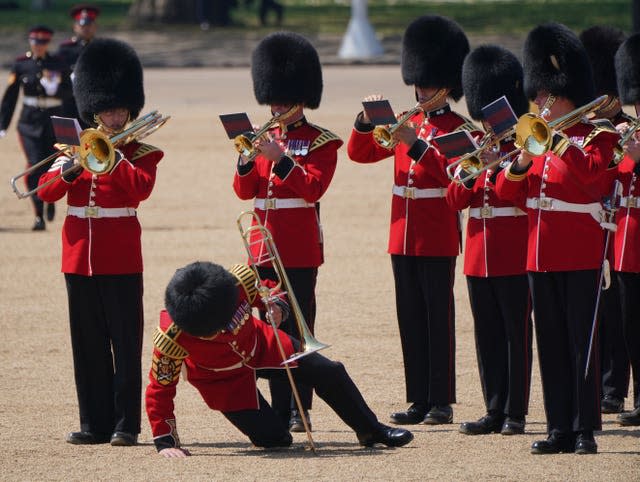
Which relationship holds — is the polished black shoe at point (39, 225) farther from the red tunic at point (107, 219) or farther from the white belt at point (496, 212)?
the white belt at point (496, 212)

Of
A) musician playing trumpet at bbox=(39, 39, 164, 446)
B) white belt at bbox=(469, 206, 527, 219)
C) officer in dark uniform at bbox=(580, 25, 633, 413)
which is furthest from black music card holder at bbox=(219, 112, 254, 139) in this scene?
officer in dark uniform at bbox=(580, 25, 633, 413)

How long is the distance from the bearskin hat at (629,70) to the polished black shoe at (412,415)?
57.9 inches

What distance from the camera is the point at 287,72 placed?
6371mm

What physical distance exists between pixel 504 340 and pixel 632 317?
21.8 inches

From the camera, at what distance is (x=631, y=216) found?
6.32m

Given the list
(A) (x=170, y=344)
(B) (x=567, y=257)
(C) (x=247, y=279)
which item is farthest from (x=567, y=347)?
(A) (x=170, y=344)

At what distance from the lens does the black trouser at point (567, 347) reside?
5.50m

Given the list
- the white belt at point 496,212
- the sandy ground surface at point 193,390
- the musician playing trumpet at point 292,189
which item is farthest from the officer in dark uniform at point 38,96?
the white belt at point 496,212

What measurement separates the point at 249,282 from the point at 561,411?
1.17 m

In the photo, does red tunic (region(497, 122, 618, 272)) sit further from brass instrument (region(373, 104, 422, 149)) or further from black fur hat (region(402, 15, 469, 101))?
black fur hat (region(402, 15, 469, 101))

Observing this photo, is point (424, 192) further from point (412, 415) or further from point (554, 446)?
point (554, 446)

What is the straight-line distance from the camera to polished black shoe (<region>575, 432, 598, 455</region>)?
5.49 m

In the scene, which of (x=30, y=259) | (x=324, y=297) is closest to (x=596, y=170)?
(x=324, y=297)

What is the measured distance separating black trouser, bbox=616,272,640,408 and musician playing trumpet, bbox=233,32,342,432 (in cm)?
120
